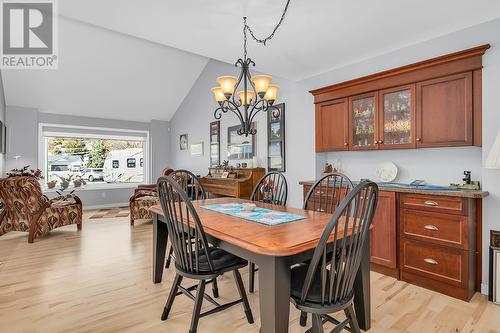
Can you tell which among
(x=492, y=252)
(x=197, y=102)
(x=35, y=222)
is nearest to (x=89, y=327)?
(x=35, y=222)

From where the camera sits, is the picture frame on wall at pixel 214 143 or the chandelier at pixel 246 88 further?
the picture frame on wall at pixel 214 143

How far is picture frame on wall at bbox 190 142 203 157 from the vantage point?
689cm

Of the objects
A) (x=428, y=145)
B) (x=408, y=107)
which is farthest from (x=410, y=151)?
(x=408, y=107)

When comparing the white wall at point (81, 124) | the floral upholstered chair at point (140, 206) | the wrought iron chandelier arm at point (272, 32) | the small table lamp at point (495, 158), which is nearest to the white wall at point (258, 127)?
the white wall at point (81, 124)

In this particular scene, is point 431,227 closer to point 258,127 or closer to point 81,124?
point 258,127

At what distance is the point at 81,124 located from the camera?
6.79m

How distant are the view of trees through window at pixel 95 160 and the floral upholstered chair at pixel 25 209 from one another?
2.41 metres

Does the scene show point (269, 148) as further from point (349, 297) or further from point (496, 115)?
point (349, 297)

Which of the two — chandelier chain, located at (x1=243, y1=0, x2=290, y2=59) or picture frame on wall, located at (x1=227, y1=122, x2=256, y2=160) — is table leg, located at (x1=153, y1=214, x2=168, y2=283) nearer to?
chandelier chain, located at (x1=243, y1=0, x2=290, y2=59)

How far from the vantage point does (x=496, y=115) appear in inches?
96.3

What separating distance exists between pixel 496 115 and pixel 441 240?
1.17 metres

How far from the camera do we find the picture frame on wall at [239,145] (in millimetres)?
5398

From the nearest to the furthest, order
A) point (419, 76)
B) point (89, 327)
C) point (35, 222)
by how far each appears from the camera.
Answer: point (89, 327), point (419, 76), point (35, 222)

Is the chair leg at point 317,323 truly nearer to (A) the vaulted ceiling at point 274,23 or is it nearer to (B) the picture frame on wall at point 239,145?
(A) the vaulted ceiling at point 274,23
